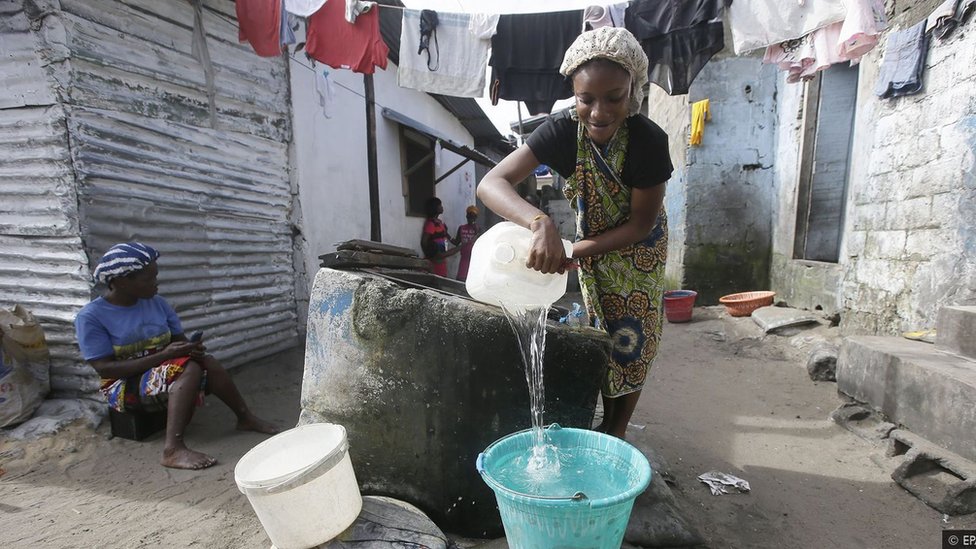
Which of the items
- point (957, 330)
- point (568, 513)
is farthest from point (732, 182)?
point (568, 513)

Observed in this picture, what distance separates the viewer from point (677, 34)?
3678mm

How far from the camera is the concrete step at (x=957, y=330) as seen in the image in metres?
2.67

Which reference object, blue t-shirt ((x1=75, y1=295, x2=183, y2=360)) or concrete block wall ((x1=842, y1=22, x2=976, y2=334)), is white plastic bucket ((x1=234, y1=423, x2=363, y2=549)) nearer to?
blue t-shirt ((x1=75, y1=295, x2=183, y2=360))

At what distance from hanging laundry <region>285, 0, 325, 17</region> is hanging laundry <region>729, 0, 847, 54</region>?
336cm

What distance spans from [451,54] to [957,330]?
431cm

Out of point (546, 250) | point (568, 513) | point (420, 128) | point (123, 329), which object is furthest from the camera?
point (420, 128)

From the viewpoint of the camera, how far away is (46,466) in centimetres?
257

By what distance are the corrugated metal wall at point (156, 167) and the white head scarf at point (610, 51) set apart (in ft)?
10.5

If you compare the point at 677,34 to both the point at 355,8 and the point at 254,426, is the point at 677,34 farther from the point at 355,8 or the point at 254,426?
the point at 254,426

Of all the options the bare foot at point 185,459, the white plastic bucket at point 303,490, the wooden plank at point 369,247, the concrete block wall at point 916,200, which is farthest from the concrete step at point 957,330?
the bare foot at point 185,459

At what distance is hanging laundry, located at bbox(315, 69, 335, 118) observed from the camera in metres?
5.14

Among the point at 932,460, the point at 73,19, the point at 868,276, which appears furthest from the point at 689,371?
the point at 73,19

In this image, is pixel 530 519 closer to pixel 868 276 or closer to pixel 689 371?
pixel 689 371

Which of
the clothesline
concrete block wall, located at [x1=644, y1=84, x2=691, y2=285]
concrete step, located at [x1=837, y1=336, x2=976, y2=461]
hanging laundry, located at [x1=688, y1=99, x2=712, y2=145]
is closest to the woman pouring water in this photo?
concrete step, located at [x1=837, y1=336, x2=976, y2=461]
